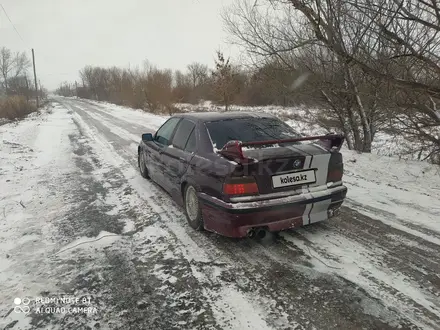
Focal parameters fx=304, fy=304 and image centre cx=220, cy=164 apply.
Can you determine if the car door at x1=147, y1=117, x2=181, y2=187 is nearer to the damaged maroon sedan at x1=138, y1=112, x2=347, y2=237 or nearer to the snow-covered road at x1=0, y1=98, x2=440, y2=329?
the snow-covered road at x1=0, y1=98, x2=440, y2=329

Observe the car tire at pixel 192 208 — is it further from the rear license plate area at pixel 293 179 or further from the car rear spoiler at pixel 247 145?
the rear license plate area at pixel 293 179

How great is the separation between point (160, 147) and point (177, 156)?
973 millimetres

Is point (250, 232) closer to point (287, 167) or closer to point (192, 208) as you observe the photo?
point (287, 167)

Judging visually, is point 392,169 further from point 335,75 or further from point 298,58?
point 298,58

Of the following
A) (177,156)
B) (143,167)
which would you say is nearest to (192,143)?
(177,156)

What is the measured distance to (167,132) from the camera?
17.3ft

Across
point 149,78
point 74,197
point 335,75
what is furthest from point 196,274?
point 149,78

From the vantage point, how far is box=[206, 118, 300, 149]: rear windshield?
391 cm

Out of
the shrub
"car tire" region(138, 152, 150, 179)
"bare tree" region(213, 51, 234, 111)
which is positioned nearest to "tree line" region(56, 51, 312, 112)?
"bare tree" region(213, 51, 234, 111)

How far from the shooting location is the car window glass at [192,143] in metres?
4.09

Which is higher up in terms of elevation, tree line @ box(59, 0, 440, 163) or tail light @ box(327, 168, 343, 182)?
tree line @ box(59, 0, 440, 163)

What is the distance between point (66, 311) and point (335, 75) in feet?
25.5

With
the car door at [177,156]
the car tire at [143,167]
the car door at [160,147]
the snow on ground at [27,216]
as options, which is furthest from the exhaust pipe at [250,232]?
the car tire at [143,167]

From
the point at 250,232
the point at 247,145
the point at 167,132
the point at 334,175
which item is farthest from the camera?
the point at 167,132
